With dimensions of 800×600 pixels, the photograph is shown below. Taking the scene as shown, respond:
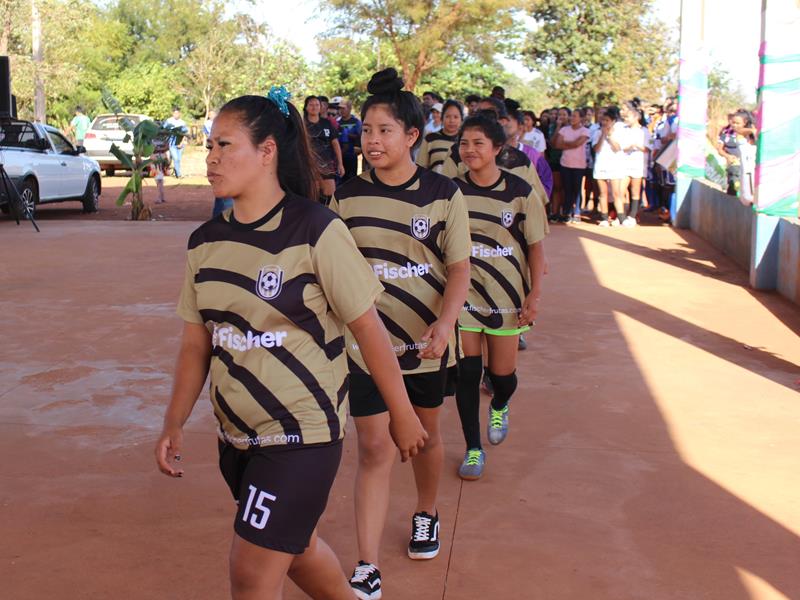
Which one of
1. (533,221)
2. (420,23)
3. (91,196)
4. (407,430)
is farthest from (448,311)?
(420,23)

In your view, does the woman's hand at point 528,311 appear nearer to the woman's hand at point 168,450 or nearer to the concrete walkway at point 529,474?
the concrete walkway at point 529,474

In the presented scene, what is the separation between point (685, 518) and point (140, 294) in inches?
267

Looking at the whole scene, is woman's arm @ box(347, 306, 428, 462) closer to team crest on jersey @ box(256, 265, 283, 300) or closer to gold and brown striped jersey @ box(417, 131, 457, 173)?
team crest on jersey @ box(256, 265, 283, 300)

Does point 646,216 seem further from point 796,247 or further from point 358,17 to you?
point 358,17

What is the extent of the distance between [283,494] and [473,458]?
2.48 meters

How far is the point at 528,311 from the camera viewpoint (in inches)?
204

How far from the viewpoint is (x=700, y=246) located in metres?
14.6

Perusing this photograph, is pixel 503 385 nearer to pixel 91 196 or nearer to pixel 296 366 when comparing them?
pixel 296 366

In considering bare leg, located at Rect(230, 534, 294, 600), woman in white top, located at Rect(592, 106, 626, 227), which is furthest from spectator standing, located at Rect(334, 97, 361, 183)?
bare leg, located at Rect(230, 534, 294, 600)

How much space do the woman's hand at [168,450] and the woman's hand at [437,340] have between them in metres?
1.14

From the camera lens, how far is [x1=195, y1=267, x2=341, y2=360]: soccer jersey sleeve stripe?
279cm

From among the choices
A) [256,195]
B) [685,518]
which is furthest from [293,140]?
[685,518]

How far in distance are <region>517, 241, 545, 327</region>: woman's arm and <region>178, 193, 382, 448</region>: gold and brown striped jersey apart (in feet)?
7.89

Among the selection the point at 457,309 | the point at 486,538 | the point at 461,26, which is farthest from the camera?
the point at 461,26
